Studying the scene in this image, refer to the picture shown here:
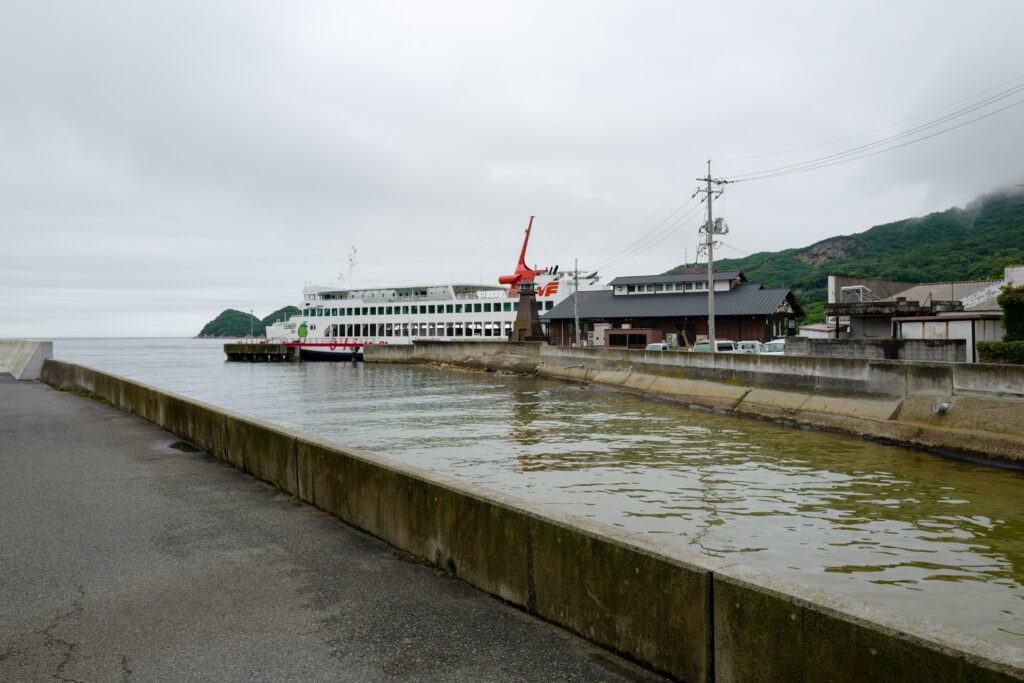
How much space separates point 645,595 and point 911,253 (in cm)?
13248

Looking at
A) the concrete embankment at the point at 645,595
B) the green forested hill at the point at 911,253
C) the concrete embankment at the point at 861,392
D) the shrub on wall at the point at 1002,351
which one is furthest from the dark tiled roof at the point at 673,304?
the concrete embankment at the point at 645,595

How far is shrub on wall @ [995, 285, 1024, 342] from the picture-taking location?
782 inches

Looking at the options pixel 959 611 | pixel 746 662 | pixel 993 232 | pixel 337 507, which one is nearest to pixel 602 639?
pixel 746 662

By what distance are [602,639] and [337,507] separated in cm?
391

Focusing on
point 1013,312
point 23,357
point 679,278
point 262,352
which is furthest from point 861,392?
point 262,352

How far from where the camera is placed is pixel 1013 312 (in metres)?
20.1

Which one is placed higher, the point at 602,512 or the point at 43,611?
the point at 43,611

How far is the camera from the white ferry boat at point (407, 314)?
233ft

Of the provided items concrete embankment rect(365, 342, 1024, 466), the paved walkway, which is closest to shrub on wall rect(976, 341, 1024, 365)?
concrete embankment rect(365, 342, 1024, 466)

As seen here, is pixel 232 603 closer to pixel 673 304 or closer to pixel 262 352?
pixel 673 304

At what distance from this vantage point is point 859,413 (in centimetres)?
1891

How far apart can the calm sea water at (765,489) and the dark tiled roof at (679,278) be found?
31.8m

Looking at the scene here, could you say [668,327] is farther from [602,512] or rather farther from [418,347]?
[602,512]

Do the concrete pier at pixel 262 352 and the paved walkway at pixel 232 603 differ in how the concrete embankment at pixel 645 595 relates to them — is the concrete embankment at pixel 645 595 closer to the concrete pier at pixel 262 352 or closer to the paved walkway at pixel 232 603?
the paved walkway at pixel 232 603
